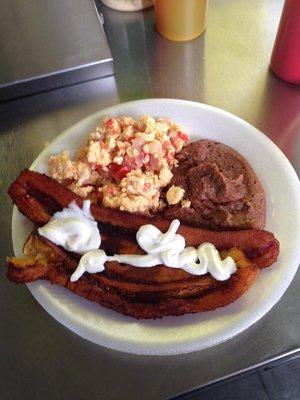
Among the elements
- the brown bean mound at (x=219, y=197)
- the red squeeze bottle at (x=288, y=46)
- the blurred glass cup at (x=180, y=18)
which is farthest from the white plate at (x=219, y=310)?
the blurred glass cup at (x=180, y=18)

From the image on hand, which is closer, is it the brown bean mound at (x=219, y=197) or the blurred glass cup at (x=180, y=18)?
the brown bean mound at (x=219, y=197)

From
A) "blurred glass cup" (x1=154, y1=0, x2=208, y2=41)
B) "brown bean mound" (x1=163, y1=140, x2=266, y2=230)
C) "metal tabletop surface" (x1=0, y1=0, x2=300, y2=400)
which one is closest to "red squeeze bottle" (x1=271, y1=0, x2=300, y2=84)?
"metal tabletop surface" (x1=0, y1=0, x2=300, y2=400)

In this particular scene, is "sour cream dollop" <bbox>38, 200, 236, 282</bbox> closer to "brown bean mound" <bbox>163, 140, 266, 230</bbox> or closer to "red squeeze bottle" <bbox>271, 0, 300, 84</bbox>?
"brown bean mound" <bbox>163, 140, 266, 230</bbox>

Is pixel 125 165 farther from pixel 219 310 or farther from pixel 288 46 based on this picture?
pixel 288 46

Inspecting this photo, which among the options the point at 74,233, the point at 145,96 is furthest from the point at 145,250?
the point at 145,96

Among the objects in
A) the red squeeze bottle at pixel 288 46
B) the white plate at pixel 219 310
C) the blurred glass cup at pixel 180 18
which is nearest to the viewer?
the white plate at pixel 219 310

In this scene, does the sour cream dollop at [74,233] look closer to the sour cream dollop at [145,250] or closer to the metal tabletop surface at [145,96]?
the sour cream dollop at [145,250]

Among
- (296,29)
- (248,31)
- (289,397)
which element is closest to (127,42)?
(248,31)
